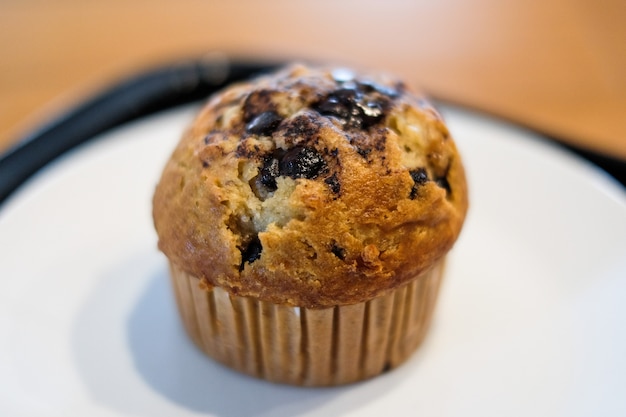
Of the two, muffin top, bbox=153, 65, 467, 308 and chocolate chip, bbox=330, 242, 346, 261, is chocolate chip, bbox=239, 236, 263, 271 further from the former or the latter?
chocolate chip, bbox=330, 242, 346, 261

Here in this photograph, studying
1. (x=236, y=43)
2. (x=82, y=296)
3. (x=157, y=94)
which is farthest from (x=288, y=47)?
(x=82, y=296)

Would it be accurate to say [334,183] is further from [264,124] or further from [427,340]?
[427,340]

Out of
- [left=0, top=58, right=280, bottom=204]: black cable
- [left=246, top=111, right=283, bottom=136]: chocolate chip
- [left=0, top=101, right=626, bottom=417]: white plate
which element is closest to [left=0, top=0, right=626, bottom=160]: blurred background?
[left=0, top=58, right=280, bottom=204]: black cable

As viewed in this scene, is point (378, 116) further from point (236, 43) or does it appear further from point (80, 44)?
point (80, 44)

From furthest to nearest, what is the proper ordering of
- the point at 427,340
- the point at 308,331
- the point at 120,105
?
the point at 120,105
the point at 427,340
the point at 308,331

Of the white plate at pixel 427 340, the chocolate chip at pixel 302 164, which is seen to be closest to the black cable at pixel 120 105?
the white plate at pixel 427 340

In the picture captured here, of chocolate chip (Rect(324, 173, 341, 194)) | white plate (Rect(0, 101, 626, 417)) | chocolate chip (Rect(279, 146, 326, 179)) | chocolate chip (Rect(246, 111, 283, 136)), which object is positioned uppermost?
chocolate chip (Rect(246, 111, 283, 136))

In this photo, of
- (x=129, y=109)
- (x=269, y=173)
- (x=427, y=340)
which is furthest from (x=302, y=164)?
(x=129, y=109)
